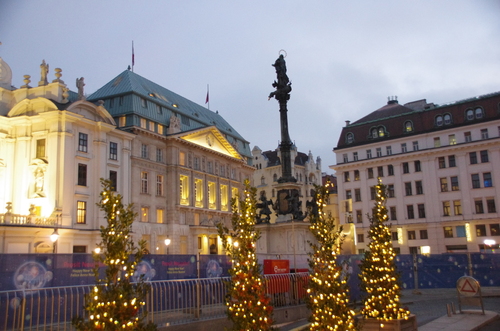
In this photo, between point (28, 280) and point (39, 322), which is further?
point (28, 280)

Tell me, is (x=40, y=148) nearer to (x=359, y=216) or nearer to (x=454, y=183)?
(x=359, y=216)

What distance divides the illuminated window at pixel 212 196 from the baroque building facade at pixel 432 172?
16.5m

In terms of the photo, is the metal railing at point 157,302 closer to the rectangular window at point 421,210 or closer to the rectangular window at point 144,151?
the rectangular window at point 144,151

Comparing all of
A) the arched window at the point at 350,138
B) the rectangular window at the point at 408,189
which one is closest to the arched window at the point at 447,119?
the rectangular window at the point at 408,189

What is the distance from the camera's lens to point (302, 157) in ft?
330

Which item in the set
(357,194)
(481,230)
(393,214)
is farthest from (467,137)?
(357,194)

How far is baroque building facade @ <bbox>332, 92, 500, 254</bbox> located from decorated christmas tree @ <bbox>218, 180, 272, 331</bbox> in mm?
42460

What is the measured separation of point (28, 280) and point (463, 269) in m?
24.9

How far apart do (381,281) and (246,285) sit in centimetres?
560

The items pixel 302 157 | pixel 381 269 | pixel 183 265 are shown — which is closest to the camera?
pixel 381 269

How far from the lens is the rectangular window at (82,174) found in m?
43.5

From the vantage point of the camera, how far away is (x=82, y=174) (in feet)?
144

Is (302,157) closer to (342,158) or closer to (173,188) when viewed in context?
(342,158)

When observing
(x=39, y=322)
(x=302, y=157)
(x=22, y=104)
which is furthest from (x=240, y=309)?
→ (x=302, y=157)
